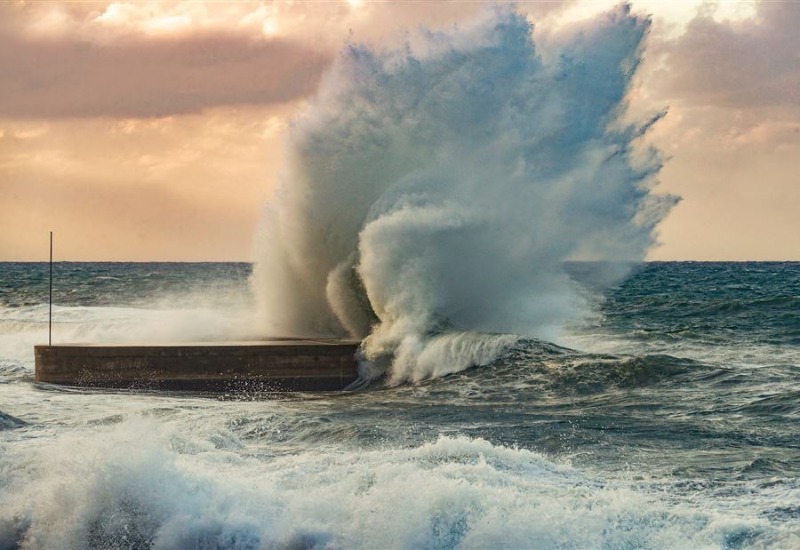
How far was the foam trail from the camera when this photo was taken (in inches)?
834

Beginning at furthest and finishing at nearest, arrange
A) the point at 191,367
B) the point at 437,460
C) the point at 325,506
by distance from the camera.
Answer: the point at 191,367 → the point at 437,460 → the point at 325,506

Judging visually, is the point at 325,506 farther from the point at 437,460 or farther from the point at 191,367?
the point at 191,367

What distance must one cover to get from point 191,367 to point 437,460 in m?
8.56

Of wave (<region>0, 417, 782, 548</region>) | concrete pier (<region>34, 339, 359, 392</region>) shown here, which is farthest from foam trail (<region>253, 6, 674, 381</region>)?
wave (<region>0, 417, 782, 548</region>)

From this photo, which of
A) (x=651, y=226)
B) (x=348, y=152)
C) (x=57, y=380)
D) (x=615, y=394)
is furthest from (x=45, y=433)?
(x=651, y=226)

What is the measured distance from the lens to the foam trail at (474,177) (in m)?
21.2

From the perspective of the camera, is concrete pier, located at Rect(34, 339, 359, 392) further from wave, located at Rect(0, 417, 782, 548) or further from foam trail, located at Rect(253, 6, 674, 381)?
wave, located at Rect(0, 417, 782, 548)

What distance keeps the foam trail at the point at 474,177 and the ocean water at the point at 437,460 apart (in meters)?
2.93

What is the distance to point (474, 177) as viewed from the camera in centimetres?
2150

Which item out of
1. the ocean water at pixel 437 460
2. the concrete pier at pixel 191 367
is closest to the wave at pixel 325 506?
the ocean water at pixel 437 460

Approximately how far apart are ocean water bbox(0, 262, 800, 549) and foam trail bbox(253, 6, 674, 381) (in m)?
2.93

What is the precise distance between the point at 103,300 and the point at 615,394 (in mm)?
35606

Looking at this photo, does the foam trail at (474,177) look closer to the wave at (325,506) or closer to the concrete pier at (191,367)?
the concrete pier at (191,367)

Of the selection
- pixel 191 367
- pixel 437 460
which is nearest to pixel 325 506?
pixel 437 460
